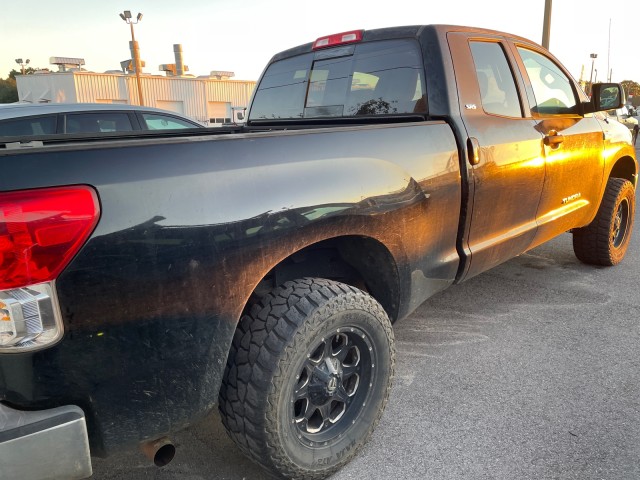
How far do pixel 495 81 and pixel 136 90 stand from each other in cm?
3650

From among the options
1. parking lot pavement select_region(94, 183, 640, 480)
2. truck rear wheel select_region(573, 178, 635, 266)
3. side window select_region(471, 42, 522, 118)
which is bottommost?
parking lot pavement select_region(94, 183, 640, 480)

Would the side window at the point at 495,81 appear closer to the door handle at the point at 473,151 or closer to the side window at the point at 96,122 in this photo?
the door handle at the point at 473,151

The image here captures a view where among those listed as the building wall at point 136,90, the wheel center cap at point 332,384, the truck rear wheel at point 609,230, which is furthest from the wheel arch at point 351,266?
the building wall at point 136,90

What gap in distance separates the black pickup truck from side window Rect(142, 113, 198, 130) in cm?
336

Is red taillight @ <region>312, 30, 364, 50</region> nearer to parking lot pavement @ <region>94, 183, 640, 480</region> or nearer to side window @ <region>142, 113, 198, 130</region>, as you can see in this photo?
parking lot pavement @ <region>94, 183, 640, 480</region>

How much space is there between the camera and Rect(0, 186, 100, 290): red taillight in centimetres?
131

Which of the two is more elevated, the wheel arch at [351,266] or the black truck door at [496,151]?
the black truck door at [496,151]

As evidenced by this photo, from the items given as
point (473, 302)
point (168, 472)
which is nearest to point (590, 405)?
point (473, 302)

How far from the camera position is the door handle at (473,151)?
263 centimetres

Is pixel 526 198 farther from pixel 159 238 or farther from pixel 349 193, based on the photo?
pixel 159 238

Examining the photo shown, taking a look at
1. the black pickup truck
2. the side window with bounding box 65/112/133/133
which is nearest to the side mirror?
the black pickup truck

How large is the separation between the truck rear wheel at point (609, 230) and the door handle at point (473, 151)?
2.29 metres

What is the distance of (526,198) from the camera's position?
310cm

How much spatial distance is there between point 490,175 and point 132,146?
191cm
